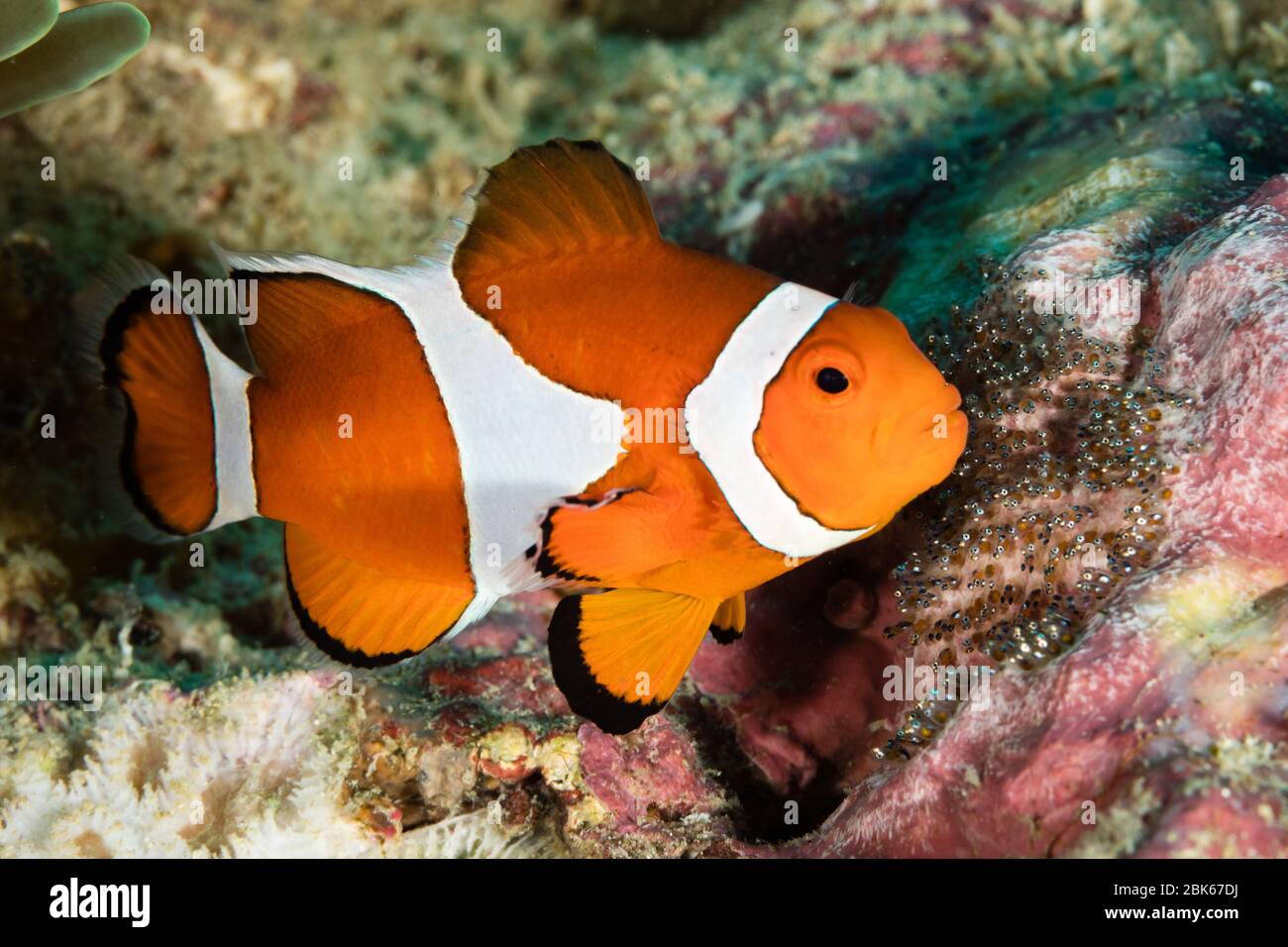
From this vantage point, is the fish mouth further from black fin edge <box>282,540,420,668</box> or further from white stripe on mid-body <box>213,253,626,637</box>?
black fin edge <box>282,540,420,668</box>

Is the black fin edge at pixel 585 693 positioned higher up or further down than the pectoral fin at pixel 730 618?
further down

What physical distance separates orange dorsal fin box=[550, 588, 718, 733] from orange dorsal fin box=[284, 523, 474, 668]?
32 cm

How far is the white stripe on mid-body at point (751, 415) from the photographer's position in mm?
1800

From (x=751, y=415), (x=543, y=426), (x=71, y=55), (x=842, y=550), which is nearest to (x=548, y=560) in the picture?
(x=543, y=426)

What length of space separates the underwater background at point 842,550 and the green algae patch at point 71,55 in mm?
30

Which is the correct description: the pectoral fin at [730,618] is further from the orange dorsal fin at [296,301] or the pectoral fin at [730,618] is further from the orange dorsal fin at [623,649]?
the orange dorsal fin at [296,301]

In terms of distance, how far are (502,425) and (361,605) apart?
0.61m

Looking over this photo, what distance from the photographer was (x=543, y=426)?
1.91m

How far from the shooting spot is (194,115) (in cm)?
399

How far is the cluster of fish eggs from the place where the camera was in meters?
1.89

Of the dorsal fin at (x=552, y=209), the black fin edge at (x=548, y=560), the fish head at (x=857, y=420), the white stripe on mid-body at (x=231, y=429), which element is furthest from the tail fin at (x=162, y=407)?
the fish head at (x=857, y=420)

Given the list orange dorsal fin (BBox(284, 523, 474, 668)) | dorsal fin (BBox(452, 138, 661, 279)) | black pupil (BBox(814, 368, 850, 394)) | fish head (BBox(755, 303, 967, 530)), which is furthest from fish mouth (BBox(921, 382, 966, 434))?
orange dorsal fin (BBox(284, 523, 474, 668))
